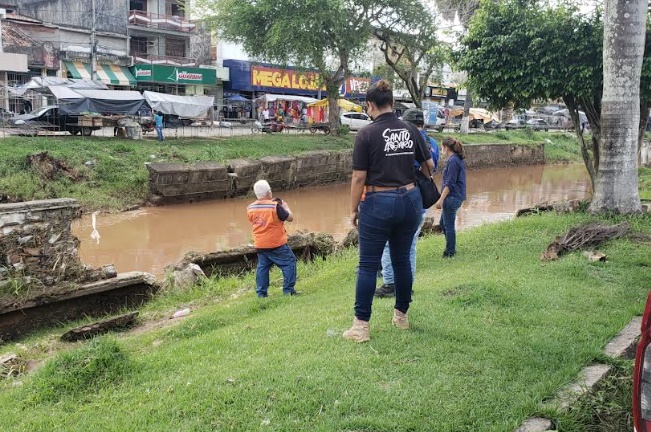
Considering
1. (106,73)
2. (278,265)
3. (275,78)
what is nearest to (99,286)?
(278,265)

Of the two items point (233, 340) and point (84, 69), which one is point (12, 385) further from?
point (84, 69)

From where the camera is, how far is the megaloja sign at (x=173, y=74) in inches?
1367

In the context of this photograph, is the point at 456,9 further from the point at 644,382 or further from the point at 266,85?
the point at 644,382

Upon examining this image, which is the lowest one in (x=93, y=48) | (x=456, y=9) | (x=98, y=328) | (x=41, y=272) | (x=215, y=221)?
(x=215, y=221)

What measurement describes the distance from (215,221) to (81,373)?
1255cm

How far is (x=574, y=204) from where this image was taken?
10.9 m

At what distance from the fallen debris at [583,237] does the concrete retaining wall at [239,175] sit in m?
12.9

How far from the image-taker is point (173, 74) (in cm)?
3528

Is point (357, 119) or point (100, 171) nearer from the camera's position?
point (100, 171)

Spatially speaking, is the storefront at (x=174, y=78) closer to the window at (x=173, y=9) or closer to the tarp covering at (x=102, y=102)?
the window at (x=173, y=9)

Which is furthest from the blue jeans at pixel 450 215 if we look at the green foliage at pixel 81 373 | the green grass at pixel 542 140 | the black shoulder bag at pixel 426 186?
the green grass at pixel 542 140

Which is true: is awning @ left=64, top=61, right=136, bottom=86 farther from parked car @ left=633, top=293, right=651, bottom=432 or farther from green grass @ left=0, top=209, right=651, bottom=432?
parked car @ left=633, top=293, right=651, bottom=432

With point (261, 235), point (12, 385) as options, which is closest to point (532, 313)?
point (261, 235)

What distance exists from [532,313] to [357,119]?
31.9m
